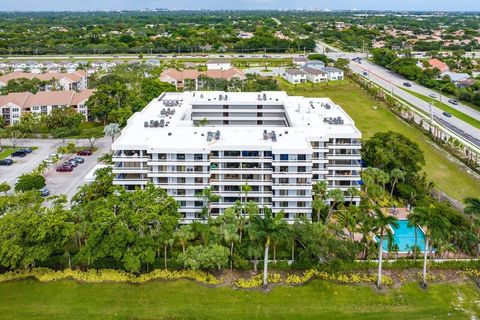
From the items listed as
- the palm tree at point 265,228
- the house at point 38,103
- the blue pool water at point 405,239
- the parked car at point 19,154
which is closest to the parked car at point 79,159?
the parked car at point 19,154

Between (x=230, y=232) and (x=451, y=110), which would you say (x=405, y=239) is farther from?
(x=451, y=110)

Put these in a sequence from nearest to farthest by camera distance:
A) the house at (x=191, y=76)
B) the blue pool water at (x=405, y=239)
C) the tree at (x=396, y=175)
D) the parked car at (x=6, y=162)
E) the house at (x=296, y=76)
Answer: the blue pool water at (x=405, y=239) < the tree at (x=396, y=175) < the parked car at (x=6, y=162) < the house at (x=191, y=76) < the house at (x=296, y=76)

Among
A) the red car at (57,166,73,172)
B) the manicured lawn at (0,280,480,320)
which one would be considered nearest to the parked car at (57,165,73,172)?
the red car at (57,166,73,172)

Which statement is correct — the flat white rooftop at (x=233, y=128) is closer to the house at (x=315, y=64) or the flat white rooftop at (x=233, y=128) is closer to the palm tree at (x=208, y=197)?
the palm tree at (x=208, y=197)

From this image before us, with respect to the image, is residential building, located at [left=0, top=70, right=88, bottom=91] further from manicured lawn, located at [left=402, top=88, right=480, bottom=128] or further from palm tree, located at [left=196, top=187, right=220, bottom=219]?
manicured lawn, located at [left=402, top=88, right=480, bottom=128]

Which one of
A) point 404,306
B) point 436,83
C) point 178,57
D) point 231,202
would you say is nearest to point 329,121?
point 231,202

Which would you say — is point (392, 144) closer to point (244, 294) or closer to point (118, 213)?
point (244, 294)
